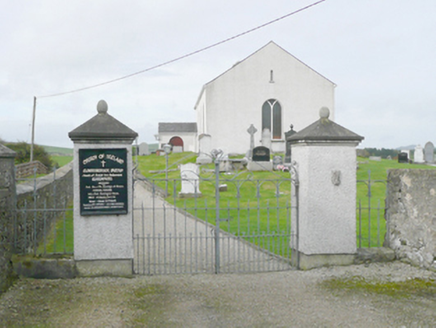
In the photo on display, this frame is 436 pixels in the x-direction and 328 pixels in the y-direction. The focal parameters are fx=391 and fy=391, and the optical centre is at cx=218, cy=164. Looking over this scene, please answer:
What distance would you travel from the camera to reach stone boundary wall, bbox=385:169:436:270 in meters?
6.67

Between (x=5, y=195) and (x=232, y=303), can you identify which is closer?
(x=232, y=303)

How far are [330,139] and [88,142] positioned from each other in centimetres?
398

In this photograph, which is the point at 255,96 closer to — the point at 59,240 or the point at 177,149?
the point at 177,149

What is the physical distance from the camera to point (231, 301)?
17.3 ft

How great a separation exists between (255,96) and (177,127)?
18129mm

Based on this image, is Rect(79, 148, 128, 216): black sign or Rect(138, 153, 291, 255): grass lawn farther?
Rect(138, 153, 291, 255): grass lawn

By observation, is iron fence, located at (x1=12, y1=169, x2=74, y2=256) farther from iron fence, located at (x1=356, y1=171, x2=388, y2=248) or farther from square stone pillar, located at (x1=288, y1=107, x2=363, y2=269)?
iron fence, located at (x1=356, y1=171, x2=388, y2=248)

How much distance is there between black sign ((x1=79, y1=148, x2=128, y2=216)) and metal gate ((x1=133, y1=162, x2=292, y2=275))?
0.39m

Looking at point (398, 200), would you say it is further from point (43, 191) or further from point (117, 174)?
point (43, 191)

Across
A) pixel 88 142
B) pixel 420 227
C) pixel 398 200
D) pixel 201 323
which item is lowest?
pixel 201 323

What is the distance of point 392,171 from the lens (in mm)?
7242

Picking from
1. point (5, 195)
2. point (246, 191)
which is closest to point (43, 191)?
point (5, 195)

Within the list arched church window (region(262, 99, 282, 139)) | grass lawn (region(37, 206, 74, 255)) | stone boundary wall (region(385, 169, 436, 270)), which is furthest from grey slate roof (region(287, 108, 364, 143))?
arched church window (region(262, 99, 282, 139))

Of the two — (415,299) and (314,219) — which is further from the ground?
(314,219)
